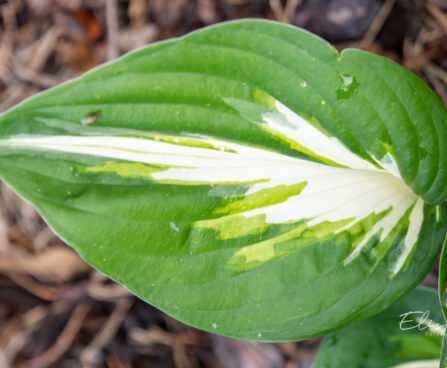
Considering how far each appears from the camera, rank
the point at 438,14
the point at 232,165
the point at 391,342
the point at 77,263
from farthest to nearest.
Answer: the point at 77,263, the point at 438,14, the point at 391,342, the point at 232,165

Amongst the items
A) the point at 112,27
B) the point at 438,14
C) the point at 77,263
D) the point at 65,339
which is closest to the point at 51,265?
the point at 77,263

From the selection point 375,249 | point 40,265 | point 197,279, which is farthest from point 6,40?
point 375,249

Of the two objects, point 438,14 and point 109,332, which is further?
point 109,332

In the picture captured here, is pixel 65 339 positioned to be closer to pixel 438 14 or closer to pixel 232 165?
pixel 232 165

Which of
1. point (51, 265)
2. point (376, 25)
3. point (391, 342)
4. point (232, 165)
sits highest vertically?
point (376, 25)

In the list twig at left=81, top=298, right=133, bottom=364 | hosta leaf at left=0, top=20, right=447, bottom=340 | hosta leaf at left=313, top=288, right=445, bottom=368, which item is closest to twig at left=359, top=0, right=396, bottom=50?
hosta leaf at left=0, top=20, right=447, bottom=340

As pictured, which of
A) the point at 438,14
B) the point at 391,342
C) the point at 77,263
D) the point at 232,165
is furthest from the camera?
the point at 77,263

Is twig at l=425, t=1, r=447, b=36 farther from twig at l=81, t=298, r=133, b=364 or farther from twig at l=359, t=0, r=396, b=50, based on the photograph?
twig at l=81, t=298, r=133, b=364

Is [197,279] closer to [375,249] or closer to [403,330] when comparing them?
[375,249]
